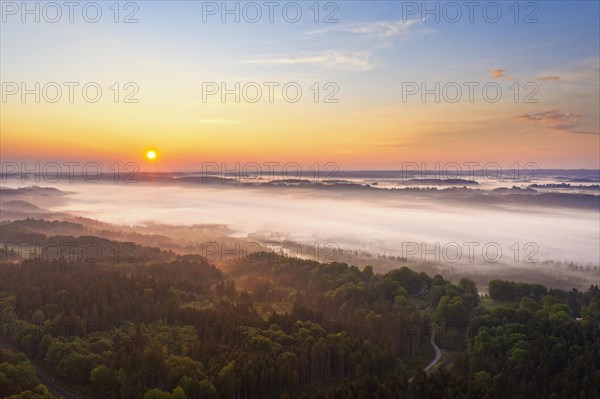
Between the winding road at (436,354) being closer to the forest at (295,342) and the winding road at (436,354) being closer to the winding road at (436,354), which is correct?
the winding road at (436,354)

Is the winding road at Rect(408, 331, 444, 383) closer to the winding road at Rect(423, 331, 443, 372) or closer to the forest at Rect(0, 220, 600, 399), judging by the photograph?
the winding road at Rect(423, 331, 443, 372)

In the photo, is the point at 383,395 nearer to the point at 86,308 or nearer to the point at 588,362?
the point at 588,362

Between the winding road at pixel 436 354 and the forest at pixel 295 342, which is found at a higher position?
the forest at pixel 295 342

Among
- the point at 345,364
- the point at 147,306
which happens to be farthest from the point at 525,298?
the point at 147,306

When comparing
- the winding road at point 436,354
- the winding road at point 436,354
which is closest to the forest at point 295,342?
the winding road at point 436,354

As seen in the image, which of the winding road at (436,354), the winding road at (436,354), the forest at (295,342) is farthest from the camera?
the winding road at (436,354)

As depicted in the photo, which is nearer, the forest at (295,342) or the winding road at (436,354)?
the forest at (295,342)

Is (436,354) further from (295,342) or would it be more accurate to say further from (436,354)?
(295,342)

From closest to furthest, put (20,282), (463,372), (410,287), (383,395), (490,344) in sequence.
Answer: (383,395), (463,372), (490,344), (20,282), (410,287)
